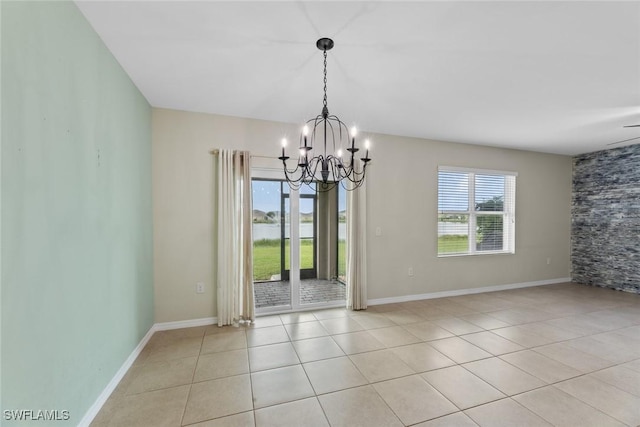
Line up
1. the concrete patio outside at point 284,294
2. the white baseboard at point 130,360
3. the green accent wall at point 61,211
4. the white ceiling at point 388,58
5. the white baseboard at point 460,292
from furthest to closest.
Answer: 1. the white baseboard at point 460,292
2. the concrete patio outside at point 284,294
3. the white baseboard at point 130,360
4. the white ceiling at point 388,58
5. the green accent wall at point 61,211

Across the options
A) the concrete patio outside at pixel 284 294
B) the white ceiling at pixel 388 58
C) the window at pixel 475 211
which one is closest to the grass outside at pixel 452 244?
the window at pixel 475 211

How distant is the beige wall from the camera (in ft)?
10.6

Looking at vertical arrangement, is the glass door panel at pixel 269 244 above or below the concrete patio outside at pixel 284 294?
above

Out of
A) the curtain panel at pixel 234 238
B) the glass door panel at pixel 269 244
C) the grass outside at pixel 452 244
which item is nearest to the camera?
the curtain panel at pixel 234 238

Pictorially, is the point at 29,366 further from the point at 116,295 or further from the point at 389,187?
the point at 389,187

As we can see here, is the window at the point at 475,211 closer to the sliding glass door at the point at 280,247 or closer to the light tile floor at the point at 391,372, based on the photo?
the light tile floor at the point at 391,372

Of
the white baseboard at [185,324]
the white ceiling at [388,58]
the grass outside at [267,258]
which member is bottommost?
the white baseboard at [185,324]

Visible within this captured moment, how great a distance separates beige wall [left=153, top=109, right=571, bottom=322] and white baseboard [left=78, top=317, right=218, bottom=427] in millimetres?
84

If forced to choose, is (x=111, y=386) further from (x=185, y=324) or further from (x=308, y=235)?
(x=308, y=235)

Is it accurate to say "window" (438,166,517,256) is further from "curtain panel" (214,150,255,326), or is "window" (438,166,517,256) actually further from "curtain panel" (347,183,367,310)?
"curtain panel" (214,150,255,326)

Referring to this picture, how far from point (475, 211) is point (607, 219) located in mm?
2644

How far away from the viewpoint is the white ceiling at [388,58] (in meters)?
1.68

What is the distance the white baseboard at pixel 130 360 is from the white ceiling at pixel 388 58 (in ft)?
8.43

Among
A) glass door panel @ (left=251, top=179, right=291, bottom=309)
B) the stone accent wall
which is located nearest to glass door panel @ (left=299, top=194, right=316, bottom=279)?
glass door panel @ (left=251, top=179, right=291, bottom=309)
